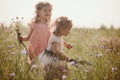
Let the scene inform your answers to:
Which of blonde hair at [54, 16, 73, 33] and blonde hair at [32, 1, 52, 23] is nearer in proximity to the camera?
blonde hair at [54, 16, 73, 33]

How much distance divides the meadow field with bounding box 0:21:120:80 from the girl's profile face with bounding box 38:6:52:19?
154mm

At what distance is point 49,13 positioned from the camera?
2498 mm

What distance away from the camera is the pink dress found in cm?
242

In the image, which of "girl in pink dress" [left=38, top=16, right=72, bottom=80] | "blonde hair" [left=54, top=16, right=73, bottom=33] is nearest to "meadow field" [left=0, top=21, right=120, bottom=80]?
"girl in pink dress" [left=38, top=16, right=72, bottom=80]

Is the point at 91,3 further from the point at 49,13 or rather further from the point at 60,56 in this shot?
the point at 60,56

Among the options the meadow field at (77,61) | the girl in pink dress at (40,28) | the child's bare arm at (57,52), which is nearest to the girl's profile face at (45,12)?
the girl in pink dress at (40,28)

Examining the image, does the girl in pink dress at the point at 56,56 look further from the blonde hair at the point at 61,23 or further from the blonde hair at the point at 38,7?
the blonde hair at the point at 38,7

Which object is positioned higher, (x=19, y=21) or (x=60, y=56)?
(x=19, y=21)

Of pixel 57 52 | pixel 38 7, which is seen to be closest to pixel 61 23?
pixel 57 52

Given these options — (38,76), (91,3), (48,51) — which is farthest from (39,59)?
(91,3)

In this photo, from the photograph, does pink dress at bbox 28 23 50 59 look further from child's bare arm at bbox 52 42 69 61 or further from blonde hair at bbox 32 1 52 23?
child's bare arm at bbox 52 42 69 61

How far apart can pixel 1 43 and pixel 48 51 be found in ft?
1.13

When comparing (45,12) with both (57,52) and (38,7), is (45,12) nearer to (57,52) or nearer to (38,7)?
(38,7)

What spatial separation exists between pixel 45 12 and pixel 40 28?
12 cm
